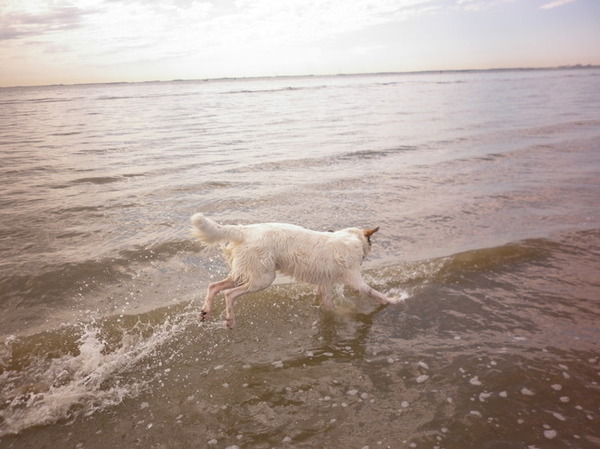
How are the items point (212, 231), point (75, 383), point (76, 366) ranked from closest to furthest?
point (75, 383), point (76, 366), point (212, 231)

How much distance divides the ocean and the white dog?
2.19ft

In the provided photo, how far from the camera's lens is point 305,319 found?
21.2ft

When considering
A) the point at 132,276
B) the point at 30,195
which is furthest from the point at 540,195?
the point at 30,195

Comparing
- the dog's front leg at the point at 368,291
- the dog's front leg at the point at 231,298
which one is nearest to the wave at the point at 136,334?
the dog's front leg at the point at 368,291

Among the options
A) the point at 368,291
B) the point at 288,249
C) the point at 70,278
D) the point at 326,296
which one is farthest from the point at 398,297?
the point at 70,278

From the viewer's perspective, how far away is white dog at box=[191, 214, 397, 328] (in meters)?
5.77

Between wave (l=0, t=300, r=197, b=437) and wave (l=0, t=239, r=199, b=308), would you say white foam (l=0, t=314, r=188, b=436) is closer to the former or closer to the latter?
wave (l=0, t=300, r=197, b=437)

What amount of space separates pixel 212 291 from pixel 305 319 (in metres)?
1.52

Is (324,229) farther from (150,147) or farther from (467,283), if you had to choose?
(150,147)

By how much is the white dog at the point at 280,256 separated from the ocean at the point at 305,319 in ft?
2.19

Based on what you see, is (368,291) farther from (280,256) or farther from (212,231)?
(212,231)

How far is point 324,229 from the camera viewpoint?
972cm

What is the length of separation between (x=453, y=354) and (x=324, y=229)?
189 inches

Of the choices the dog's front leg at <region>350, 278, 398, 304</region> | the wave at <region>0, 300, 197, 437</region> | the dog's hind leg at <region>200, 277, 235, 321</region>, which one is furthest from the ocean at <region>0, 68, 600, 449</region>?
the dog's hind leg at <region>200, 277, 235, 321</region>
